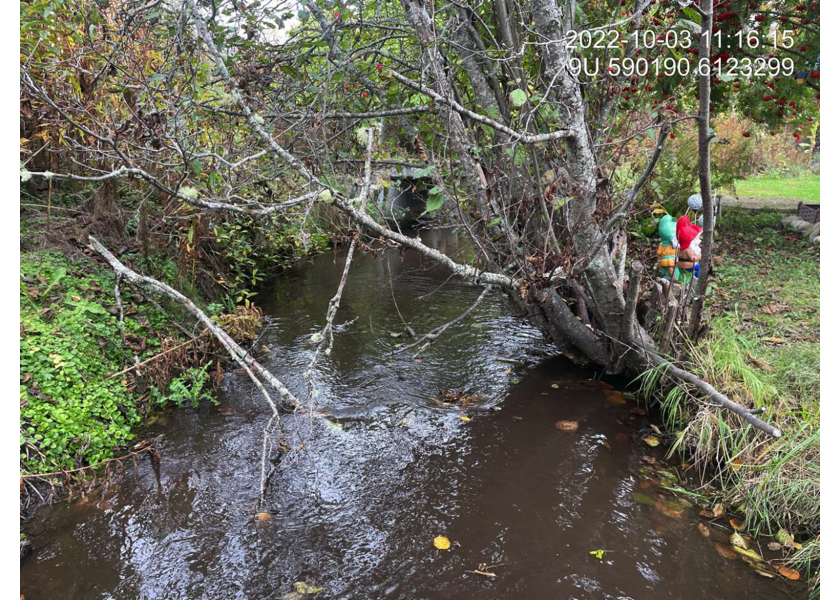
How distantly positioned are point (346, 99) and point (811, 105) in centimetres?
692

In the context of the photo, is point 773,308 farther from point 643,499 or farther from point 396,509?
point 396,509

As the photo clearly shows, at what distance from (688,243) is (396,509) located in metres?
3.99

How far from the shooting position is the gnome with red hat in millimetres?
5266

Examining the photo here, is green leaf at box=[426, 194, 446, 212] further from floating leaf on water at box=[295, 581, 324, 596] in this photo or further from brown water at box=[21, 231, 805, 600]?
floating leaf on water at box=[295, 581, 324, 596]

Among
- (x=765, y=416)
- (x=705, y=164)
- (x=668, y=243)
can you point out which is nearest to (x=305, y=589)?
(x=765, y=416)

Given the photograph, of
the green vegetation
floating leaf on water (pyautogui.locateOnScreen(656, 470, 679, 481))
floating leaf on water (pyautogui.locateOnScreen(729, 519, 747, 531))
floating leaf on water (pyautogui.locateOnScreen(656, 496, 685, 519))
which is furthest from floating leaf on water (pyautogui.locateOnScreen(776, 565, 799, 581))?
the green vegetation

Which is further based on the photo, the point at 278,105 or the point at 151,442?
the point at 278,105

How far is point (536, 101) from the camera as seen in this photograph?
13.2 feet

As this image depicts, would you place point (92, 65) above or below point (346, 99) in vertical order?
above

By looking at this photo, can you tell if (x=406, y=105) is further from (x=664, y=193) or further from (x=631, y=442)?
(x=664, y=193)

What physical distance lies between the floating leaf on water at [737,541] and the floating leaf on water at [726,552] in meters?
0.05

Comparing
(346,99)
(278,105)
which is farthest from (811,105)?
(278,105)

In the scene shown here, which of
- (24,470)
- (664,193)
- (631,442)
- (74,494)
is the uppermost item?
(664,193)

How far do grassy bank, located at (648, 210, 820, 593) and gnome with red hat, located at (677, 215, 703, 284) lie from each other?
0.67 meters
